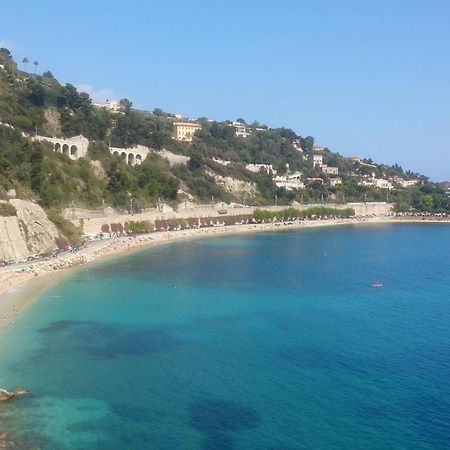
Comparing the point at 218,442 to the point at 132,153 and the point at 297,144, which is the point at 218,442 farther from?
the point at 297,144

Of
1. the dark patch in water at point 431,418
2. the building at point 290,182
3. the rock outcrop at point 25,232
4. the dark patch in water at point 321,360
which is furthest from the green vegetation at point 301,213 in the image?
the dark patch in water at point 431,418

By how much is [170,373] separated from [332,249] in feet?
125

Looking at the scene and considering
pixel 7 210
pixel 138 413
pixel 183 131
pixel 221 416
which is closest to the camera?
pixel 221 416

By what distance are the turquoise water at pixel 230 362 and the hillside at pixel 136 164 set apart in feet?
46.0

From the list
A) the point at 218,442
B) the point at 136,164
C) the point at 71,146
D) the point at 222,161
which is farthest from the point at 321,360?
the point at 222,161

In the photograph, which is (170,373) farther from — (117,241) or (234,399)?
(117,241)

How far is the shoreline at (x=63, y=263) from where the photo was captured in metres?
28.2

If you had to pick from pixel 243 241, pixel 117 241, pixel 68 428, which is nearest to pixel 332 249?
pixel 243 241

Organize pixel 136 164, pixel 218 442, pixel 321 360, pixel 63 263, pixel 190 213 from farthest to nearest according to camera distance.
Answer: pixel 136 164
pixel 190 213
pixel 63 263
pixel 321 360
pixel 218 442

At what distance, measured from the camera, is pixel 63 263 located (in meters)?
38.1

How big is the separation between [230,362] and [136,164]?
52.5 meters

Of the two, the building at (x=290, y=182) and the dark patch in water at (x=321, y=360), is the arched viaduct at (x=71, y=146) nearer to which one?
the building at (x=290, y=182)

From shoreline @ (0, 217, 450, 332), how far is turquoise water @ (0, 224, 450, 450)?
96 centimetres

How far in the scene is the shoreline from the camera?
92.6ft
